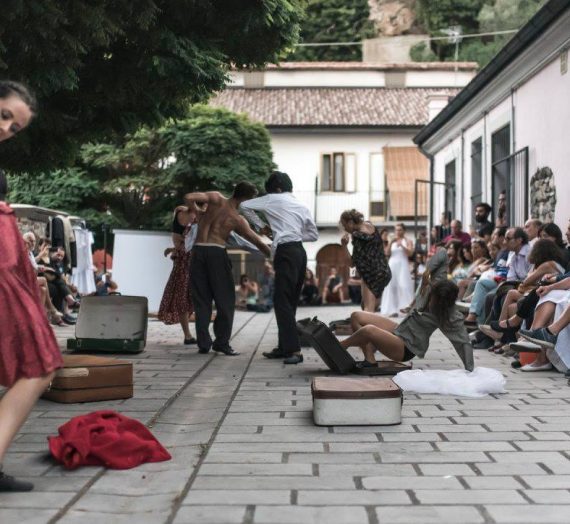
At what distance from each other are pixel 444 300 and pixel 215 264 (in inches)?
128

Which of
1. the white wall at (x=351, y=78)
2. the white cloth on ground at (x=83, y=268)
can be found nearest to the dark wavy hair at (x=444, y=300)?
the white cloth on ground at (x=83, y=268)

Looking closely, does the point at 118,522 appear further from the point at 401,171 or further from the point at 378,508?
the point at 401,171

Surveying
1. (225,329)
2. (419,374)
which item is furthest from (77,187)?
(419,374)

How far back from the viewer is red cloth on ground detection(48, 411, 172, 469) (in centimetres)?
520

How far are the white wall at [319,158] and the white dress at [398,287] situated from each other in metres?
22.9

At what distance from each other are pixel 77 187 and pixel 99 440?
113ft

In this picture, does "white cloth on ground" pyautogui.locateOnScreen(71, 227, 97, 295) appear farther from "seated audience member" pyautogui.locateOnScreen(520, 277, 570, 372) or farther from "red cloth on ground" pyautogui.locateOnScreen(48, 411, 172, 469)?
"red cloth on ground" pyautogui.locateOnScreen(48, 411, 172, 469)

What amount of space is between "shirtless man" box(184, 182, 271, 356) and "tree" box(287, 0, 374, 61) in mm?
46841

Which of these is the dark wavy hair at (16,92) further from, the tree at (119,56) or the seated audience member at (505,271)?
the seated audience member at (505,271)

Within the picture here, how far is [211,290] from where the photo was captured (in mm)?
11234

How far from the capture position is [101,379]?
7.42 metres

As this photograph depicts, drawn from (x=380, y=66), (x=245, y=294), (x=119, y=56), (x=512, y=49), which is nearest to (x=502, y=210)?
(x=512, y=49)

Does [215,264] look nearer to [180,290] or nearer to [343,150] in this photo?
[180,290]

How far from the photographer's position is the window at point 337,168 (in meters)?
44.7
